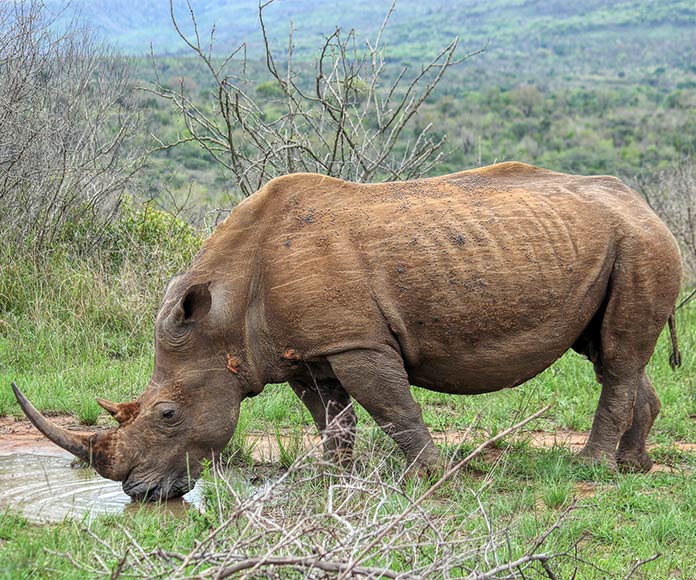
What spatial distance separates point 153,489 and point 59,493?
586 mm

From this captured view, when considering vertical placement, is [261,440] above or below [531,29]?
above

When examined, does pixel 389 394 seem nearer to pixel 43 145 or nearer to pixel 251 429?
pixel 251 429

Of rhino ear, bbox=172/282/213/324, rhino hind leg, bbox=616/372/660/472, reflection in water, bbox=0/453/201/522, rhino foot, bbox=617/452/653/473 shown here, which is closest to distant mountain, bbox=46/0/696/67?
reflection in water, bbox=0/453/201/522

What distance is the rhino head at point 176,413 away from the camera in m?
5.80

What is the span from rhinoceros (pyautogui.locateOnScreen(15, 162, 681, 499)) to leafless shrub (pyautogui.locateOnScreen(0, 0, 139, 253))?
5.44m

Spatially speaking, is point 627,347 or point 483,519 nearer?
point 483,519

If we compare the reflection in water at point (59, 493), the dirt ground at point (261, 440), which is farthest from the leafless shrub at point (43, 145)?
the reflection in water at point (59, 493)

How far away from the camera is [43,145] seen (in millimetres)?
11859

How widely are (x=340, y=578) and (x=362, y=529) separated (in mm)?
303

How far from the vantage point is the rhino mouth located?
5840mm

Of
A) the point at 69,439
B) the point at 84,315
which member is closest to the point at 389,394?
the point at 69,439

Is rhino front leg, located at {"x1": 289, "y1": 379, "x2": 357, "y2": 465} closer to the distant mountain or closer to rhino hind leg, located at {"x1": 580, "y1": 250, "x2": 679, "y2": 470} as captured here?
rhino hind leg, located at {"x1": 580, "y1": 250, "x2": 679, "y2": 470}

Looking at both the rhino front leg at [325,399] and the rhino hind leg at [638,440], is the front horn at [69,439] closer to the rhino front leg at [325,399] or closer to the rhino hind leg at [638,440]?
the rhino front leg at [325,399]

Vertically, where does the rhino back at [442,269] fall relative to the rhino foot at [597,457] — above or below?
above
